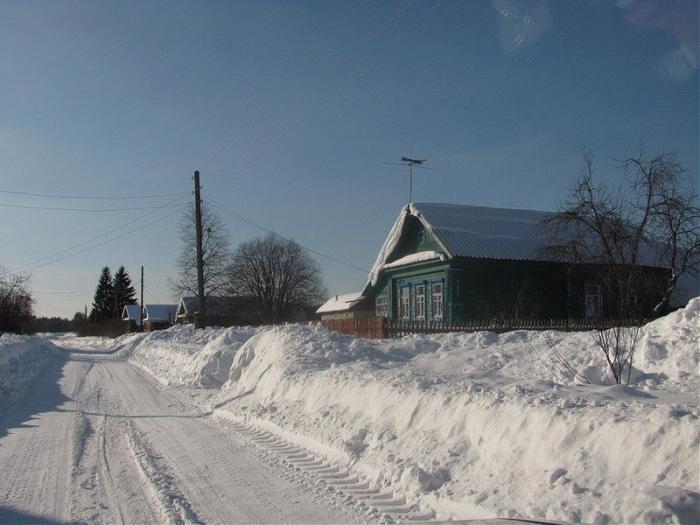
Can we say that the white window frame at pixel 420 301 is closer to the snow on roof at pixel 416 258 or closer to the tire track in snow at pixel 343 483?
the snow on roof at pixel 416 258

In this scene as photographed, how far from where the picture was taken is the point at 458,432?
628 centimetres

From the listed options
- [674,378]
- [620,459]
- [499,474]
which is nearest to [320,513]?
[499,474]

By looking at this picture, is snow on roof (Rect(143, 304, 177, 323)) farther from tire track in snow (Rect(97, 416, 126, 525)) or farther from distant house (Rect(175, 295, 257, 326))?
tire track in snow (Rect(97, 416, 126, 525))

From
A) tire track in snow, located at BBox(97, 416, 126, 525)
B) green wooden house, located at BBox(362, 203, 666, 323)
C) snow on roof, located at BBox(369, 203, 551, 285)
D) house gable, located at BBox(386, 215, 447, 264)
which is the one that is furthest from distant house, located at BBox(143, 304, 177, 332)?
tire track in snow, located at BBox(97, 416, 126, 525)

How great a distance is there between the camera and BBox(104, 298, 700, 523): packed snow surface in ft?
14.5

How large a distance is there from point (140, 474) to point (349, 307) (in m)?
31.4

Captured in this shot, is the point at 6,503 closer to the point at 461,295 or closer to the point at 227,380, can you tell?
the point at 227,380

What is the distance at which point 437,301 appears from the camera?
26.5m

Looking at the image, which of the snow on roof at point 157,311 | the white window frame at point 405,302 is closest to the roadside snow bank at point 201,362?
the white window frame at point 405,302

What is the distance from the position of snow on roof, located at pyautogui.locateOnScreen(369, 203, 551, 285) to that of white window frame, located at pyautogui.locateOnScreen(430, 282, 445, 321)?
1749mm

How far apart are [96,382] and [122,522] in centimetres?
1348

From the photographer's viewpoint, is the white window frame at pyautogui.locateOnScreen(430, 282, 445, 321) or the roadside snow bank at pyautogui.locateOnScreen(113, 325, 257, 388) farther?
the white window frame at pyautogui.locateOnScreen(430, 282, 445, 321)

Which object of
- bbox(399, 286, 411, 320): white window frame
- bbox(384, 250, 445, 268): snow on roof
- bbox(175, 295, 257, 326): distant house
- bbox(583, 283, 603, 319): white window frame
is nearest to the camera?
bbox(384, 250, 445, 268): snow on roof

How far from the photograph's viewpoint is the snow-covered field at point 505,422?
14.5ft
